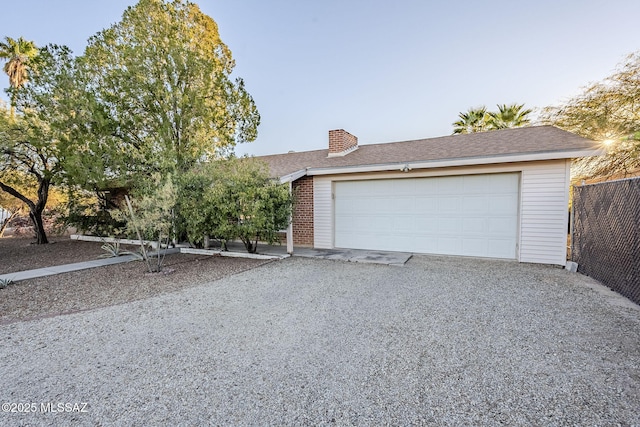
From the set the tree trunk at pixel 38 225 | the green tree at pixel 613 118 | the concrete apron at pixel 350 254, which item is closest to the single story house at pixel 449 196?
the concrete apron at pixel 350 254

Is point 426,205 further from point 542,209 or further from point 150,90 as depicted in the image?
point 150,90

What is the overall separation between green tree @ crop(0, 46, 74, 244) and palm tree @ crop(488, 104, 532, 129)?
19135 mm

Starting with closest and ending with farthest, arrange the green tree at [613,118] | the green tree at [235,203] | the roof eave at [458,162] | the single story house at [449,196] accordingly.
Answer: the roof eave at [458,162]
the single story house at [449,196]
the green tree at [235,203]
the green tree at [613,118]

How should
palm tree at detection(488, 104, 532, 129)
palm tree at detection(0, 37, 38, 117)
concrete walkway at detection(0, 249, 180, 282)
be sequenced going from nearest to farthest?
concrete walkway at detection(0, 249, 180, 282) → palm tree at detection(488, 104, 532, 129) → palm tree at detection(0, 37, 38, 117)

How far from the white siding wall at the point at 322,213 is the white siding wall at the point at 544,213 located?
511cm

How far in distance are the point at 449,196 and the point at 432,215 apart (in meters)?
0.68

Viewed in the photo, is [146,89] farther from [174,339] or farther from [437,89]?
[437,89]

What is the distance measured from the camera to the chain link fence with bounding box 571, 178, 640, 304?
437 centimetres

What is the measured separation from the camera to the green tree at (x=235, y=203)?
7.06 metres

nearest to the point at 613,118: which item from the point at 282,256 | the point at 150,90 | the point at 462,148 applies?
the point at 462,148

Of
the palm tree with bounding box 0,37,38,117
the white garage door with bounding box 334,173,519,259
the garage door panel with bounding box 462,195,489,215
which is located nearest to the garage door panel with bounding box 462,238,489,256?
the white garage door with bounding box 334,173,519,259

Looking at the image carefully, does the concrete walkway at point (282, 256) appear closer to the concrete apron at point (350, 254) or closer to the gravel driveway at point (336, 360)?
the concrete apron at point (350, 254)

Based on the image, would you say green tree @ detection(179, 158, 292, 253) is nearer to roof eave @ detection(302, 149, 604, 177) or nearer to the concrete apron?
the concrete apron

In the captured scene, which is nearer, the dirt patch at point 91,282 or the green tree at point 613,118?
the dirt patch at point 91,282
